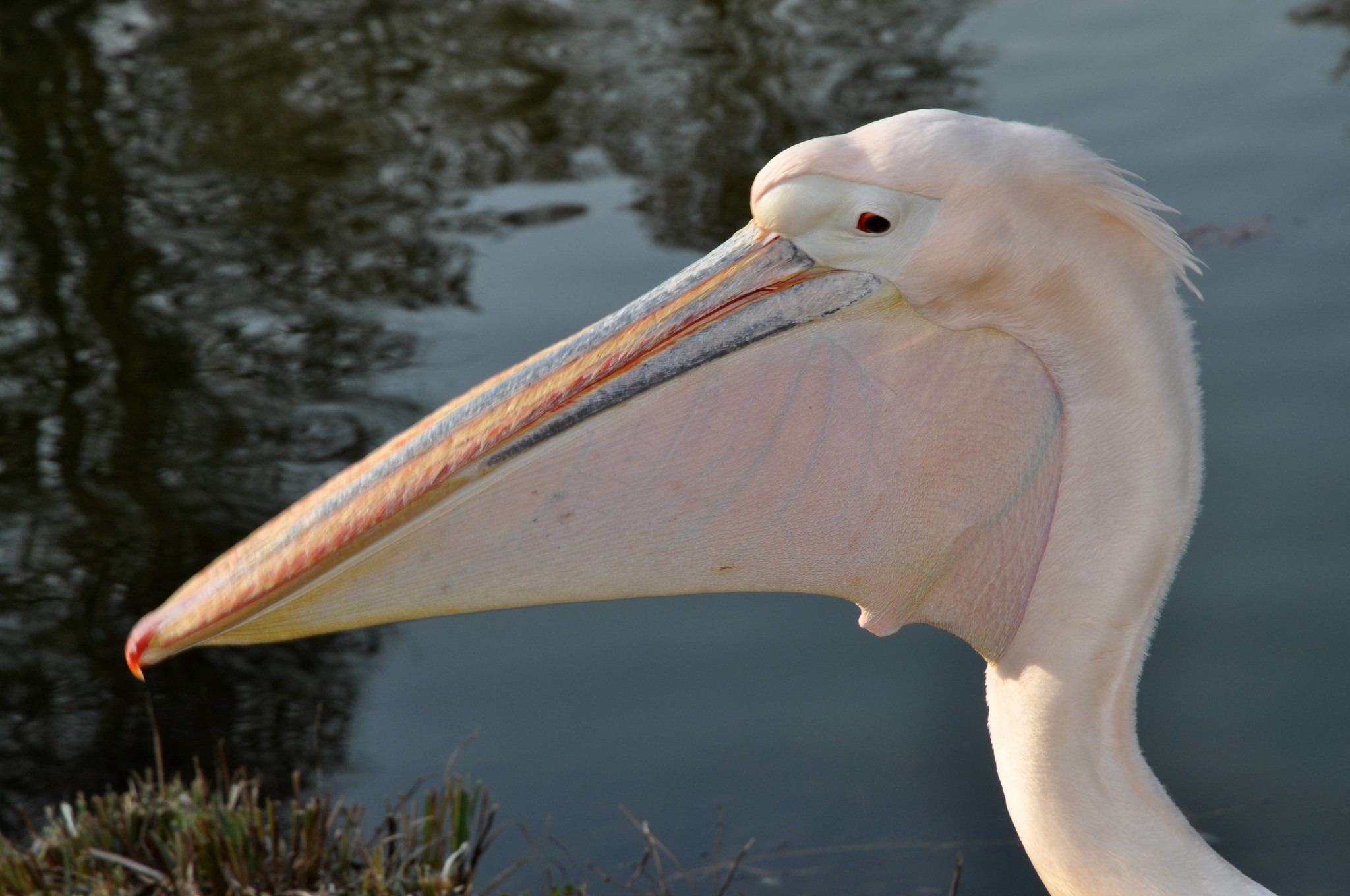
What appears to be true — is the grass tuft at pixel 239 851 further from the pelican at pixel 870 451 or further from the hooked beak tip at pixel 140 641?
the pelican at pixel 870 451

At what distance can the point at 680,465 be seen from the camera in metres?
1.37

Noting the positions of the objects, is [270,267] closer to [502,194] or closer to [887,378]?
[502,194]

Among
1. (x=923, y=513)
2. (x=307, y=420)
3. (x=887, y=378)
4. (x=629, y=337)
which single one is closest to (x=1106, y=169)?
(x=887, y=378)

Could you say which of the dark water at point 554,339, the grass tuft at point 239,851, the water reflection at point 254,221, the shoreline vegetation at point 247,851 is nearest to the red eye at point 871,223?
the shoreline vegetation at point 247,851

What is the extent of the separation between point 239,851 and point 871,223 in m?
1.97

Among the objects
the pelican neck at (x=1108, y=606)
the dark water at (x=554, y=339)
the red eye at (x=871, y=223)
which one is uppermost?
the red eye at (x=871, y=223)

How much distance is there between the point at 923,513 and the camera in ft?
4.77

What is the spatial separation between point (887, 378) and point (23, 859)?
89.4 inches

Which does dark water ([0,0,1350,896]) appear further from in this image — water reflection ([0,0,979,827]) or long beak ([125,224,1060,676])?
long beak ([125,224,1060,676])

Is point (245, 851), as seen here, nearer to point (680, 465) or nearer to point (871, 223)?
point (680, 465)

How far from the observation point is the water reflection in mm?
4000

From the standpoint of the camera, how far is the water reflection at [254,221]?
400cm

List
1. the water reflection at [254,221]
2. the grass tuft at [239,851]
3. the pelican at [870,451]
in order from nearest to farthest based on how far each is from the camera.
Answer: the pelican at [870,451]
the grass tuft at [239,851]
the water reflection at [254,221]

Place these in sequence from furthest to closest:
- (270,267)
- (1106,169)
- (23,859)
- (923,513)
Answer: (270,267) < (23,859) < (923,513) < (1106,169)
